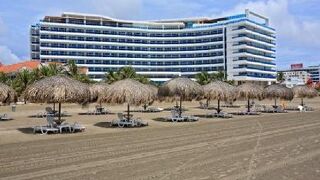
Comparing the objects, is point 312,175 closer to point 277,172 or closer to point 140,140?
point 277,172

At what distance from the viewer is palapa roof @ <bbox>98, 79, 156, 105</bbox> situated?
22016 mm

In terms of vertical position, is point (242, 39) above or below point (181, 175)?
above

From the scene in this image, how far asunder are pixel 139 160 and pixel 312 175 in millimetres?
4315

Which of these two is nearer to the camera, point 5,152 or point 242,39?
point 5,152

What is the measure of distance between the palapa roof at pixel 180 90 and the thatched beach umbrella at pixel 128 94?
4256mm

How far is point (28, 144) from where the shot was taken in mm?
15070

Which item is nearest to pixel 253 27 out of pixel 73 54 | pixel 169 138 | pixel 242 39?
pixel 242 39

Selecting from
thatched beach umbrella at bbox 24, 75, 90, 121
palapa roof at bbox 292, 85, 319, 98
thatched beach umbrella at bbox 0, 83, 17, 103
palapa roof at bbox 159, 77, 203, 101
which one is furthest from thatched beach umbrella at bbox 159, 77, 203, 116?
palapa roof at bbox 292, 85, 319, 98

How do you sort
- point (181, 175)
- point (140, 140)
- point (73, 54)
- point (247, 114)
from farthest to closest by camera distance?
point (73, 54)
point (247, 114)
point (140, 140)
point (181, 175)

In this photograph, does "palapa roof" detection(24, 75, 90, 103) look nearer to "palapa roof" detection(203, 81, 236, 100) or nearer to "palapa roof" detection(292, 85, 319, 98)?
"palapa roof" detection(203, 81, 236, 100)

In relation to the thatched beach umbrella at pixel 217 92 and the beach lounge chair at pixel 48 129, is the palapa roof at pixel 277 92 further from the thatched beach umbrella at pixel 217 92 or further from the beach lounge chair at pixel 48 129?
the beach lounge chair at pixel 48 129

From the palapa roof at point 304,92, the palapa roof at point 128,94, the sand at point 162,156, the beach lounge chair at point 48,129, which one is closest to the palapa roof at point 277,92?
the palapa roof at point 304,92

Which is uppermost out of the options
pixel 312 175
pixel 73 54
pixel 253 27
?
pixel 253 27

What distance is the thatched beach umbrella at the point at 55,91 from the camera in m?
19.0
